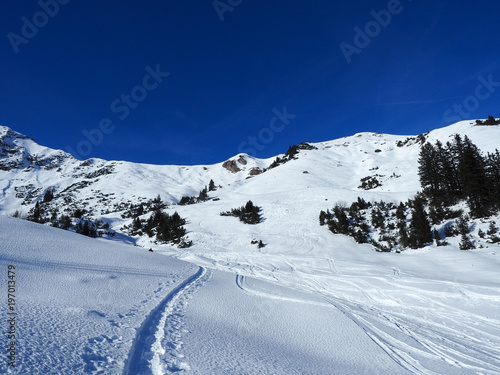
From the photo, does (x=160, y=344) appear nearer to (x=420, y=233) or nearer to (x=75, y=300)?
(x=75, y=300)

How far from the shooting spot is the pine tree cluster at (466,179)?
18.3m

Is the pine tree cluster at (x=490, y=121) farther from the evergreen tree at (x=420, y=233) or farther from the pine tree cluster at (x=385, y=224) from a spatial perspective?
the evergreen tree at (x=420, y=233)

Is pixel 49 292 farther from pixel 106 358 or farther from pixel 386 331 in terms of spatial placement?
pixel 386 331

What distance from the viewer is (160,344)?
3396 millimetres

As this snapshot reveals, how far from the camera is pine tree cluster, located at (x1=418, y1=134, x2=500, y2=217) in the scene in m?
18.3

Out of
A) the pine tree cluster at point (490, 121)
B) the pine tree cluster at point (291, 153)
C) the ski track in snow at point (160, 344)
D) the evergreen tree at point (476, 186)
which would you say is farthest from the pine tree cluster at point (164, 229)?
the pine tree cluster at point (490, 121)

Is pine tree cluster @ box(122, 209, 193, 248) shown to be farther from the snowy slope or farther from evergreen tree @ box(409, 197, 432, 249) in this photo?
evergreen tree @ box(409, 197, 432, 249)

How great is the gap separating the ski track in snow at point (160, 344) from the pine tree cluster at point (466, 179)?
23.9m

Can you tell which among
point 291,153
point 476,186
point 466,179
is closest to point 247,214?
point 466,179

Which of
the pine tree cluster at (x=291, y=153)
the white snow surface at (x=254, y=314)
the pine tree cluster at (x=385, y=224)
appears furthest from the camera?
the pine tree cluster at (x=291, y=153)

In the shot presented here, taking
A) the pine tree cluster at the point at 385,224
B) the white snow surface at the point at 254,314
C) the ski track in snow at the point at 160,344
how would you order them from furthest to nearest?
the pine tree cluster at the point at 385,224 → the white snow surface at the point at 254,314 → the ski track in snow at the point at 160,344

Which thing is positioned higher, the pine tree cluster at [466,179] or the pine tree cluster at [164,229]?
the pine tree cluster at [466,179]

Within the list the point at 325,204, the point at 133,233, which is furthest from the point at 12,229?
the point at 325,204

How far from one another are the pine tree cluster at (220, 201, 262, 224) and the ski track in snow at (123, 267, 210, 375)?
24.2 meters
